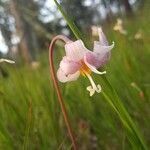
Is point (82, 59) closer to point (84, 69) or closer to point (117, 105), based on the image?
point (84, 69)

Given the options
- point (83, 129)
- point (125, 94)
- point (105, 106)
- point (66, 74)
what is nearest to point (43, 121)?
point (83, 129)

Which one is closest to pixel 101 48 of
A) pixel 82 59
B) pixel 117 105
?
pixel 82 59

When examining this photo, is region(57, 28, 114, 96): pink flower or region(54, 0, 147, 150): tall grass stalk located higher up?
region(57, 28, 114, 96): pink flower

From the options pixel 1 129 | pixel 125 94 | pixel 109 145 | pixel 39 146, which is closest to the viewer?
pixel 1 129

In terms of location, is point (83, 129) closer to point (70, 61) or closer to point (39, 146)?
point (39, 146)

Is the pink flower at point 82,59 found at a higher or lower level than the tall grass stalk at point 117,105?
higher

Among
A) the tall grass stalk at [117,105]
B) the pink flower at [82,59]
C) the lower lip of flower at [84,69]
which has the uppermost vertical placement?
the pink flower at [82,59]
